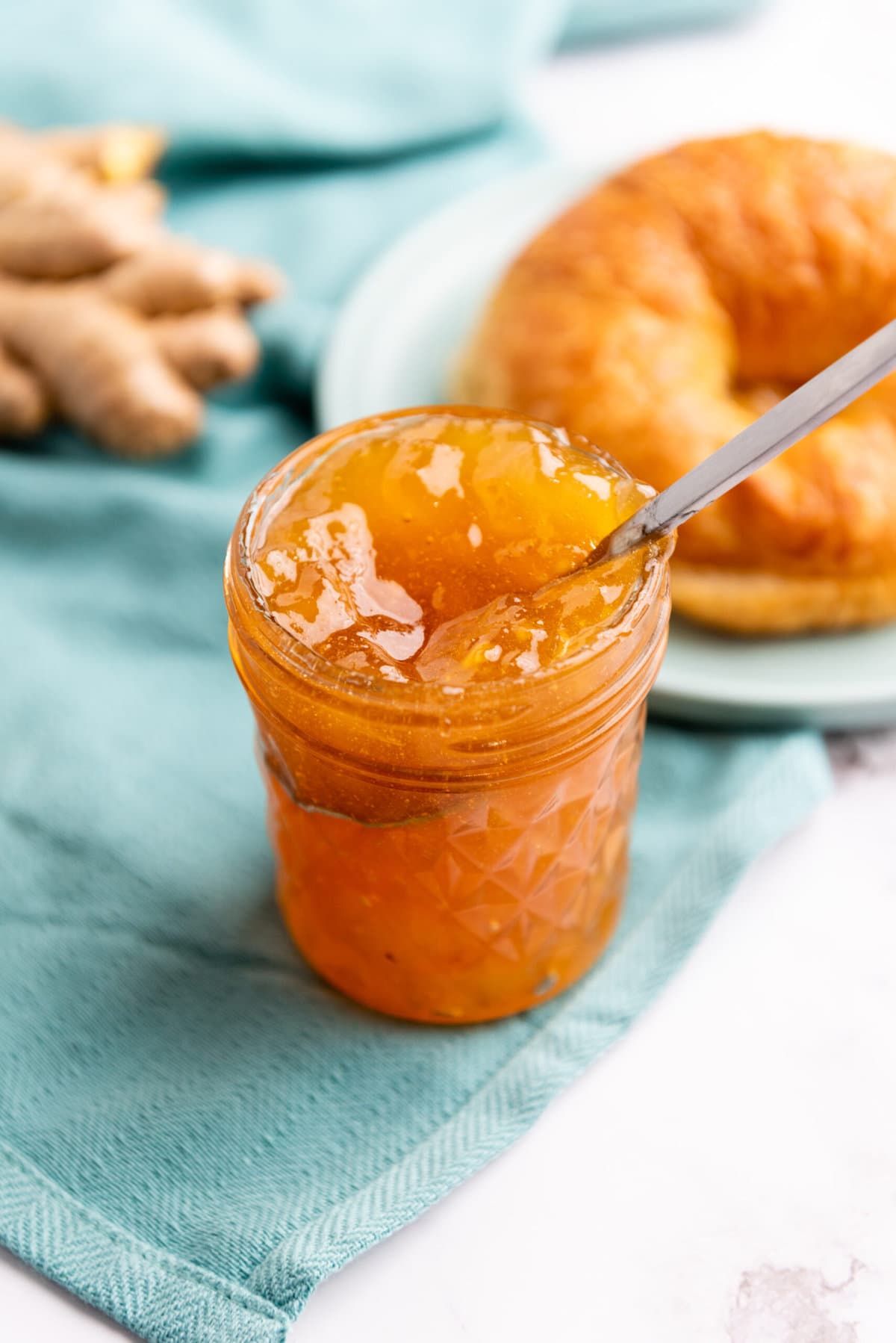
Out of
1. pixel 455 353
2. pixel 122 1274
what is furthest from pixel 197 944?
pixel 455 353

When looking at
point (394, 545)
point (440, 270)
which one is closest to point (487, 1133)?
point (394, 545)

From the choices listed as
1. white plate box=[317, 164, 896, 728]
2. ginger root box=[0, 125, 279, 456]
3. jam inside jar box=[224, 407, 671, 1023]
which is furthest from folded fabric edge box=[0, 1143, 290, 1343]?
ginger root box=[0, 125, 279, 456]

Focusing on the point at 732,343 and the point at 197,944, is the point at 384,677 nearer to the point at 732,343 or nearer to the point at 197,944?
the point at 197,944

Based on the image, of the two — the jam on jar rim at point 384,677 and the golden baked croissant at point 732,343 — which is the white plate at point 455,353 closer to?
the golden baked croissant at point 732,343

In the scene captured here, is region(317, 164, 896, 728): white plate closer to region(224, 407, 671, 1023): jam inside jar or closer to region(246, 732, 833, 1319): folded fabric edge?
region(246, 732, 833, 1319): folded fabric edge

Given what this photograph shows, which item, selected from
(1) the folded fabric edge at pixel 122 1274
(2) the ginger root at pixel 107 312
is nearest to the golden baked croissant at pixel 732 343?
(2) the ginger root at pixel 107 312
